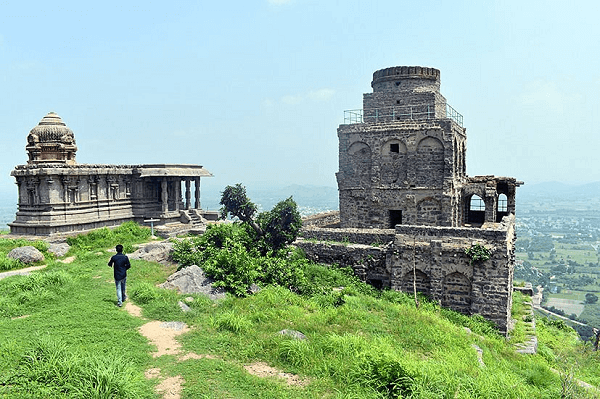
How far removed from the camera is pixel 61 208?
25.0 metres

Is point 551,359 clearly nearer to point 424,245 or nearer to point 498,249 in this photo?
point 498,249

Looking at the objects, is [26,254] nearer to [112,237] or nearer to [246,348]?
[112,237]

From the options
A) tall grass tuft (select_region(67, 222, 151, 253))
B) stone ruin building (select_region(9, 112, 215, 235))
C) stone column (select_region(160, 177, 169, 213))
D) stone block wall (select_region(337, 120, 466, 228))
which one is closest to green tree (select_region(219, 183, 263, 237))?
tall grass tuft (select_region(67, 222, 151, 253))

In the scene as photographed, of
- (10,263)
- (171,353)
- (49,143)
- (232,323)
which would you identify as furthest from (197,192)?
(171,353)

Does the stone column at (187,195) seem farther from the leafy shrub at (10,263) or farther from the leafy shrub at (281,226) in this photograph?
the leafy shrub at (10,263)

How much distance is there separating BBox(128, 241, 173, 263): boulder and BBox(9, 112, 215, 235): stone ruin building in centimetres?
673

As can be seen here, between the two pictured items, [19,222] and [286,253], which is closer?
[286,253]

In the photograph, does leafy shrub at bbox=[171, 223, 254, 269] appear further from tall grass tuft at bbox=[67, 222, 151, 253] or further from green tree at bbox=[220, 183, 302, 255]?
tall grass tuft at bbox=[67, 222, 151, 253]

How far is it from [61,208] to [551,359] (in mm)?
25545

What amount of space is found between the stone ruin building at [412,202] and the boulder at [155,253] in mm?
7079

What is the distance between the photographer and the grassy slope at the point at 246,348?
8.84 meters

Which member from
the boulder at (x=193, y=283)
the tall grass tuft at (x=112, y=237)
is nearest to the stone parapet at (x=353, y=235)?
the boulder at (x=193, y=283)

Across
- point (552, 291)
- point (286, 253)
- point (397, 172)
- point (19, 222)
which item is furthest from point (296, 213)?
point (552, 291)

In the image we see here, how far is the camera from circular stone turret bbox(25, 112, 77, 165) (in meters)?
27.0
